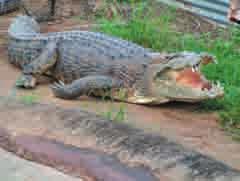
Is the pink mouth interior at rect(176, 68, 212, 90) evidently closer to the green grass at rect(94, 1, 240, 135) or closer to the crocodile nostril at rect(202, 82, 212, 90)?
the crocodile nostril at rect(202, 82, 212, 90)

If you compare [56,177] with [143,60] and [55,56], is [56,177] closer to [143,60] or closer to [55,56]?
[143,60]

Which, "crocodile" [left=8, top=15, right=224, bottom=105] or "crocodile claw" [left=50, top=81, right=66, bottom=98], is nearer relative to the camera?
"crocodile" [left=8, top=15, right=224, bottom=105]

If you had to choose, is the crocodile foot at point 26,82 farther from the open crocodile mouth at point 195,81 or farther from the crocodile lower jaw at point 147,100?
the open crocodile mouth at point 195,81

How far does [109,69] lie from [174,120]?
0.99 m

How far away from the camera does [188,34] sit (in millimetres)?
7168

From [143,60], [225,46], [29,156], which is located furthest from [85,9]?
[29,156]

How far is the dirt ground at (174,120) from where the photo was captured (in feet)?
13.4

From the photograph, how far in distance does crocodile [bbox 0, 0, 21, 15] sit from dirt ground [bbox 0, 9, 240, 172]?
2.14m

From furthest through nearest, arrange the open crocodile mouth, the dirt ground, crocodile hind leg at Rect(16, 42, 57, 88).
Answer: crocodile hind leg at Rect(16, 42, 57, 88) < the open crocodile mouth < the dirt ground

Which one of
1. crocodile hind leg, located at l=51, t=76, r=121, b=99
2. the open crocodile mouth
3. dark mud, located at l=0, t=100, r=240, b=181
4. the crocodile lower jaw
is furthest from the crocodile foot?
dark mud, located at l=0, t=100, r=240, b=181

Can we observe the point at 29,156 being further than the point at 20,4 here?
No

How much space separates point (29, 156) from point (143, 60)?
2.45 metres

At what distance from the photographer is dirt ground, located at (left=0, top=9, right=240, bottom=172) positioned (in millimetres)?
4078

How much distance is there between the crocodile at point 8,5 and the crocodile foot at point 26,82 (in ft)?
8.74
